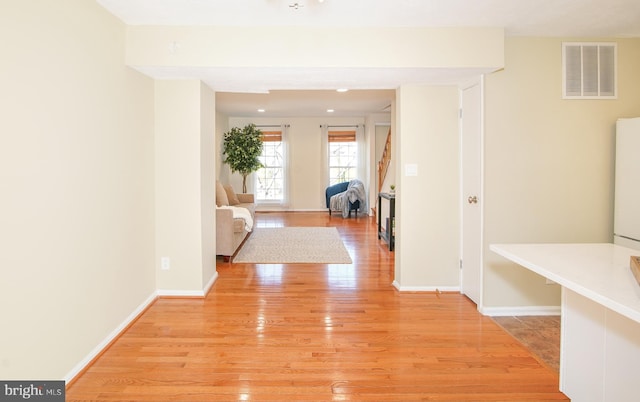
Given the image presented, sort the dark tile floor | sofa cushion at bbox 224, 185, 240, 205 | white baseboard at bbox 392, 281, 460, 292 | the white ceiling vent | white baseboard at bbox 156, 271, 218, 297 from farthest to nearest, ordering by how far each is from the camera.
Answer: sofa cushion at bbox 224, 185, 240, 205 < white baseboard at bbox 392, 281, 460, 292 < white baseboard at bbox 156, 271, 218, 297 < the white ceiling vent < the dark tile floor

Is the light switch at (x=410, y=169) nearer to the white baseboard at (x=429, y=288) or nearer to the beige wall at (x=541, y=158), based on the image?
the beige wall at (x=541, y=158)

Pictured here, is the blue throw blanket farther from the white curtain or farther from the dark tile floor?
the dark tile floor

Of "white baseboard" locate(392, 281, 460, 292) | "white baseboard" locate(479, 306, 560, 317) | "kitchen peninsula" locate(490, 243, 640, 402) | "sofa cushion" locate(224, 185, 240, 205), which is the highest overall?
"sofa cushion" locate(224, 185, 240, 205)

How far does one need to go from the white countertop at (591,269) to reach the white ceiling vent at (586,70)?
1.71 metres

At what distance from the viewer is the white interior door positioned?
11.0 feet

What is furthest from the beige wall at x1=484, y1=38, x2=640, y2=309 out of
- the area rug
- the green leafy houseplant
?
the green leafy houseplant

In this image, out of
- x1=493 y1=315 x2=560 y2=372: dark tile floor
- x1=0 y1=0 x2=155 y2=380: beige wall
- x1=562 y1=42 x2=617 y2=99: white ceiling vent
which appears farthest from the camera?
x1=562 y1=42 x2=617 y2=99: white ceiling vent

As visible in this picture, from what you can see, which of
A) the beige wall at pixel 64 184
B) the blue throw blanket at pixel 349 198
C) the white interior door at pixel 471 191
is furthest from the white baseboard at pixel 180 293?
the blue throw blanket at pixel 349 198

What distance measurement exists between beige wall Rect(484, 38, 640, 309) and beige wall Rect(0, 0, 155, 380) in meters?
2.85

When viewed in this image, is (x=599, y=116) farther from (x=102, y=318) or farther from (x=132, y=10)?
(x=102, y=318)

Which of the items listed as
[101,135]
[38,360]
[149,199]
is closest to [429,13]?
[101,135]

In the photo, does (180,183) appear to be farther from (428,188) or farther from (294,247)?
(294,247)

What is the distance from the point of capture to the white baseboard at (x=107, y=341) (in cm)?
228

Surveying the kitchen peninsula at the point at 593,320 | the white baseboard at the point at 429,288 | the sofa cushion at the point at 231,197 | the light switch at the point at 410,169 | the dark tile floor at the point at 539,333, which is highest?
the light switch at the point at 410,169
